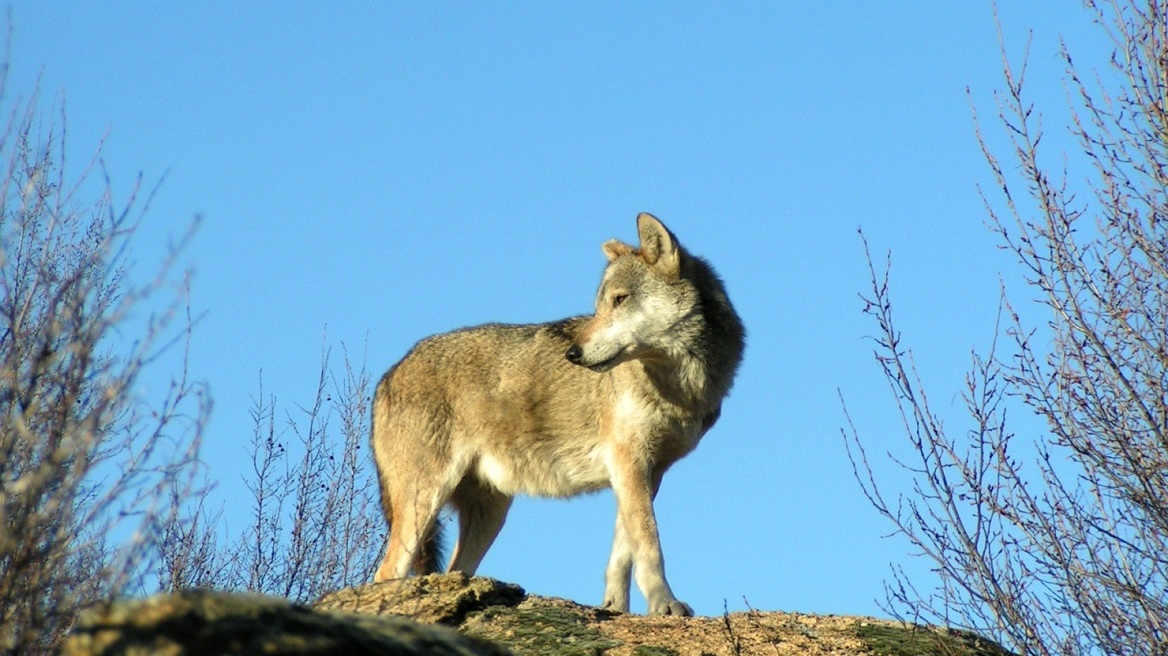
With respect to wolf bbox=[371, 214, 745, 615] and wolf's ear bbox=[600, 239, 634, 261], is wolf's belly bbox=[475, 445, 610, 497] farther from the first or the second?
wolf's ear bbox=[600, 239, 634, 261]

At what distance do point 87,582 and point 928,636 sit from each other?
14.8ft

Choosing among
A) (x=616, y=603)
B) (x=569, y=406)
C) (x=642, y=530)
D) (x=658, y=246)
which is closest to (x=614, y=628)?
(x=642, y=530)

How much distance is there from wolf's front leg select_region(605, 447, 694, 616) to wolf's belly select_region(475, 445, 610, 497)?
21.4 inches

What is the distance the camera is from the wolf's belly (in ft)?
33.9

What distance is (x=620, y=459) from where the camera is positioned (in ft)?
32.1

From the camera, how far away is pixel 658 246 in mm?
10531

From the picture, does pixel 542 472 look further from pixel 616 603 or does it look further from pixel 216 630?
pixel 216 630

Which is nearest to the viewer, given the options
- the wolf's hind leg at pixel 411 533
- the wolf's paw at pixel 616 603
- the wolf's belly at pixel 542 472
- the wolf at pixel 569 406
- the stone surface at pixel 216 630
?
the stone surface at pixel 216 630

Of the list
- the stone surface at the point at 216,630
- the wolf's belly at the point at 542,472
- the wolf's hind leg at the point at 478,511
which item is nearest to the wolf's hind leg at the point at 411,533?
the wolf's hind leg at the point at 478,511

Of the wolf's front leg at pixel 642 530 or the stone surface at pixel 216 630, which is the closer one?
the stone surface at pixel 216 630

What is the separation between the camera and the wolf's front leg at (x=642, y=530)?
8703mm

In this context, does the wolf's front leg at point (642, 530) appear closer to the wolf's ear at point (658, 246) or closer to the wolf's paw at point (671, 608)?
the wolf's paw at point (671, 608)

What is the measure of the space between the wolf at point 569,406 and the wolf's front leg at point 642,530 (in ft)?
0.06

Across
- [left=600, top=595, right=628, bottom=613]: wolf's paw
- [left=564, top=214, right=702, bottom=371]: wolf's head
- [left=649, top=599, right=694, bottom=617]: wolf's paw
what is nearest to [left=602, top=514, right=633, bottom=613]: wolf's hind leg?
[left=600, top=595, right=628, bottom=613]: wolf's paw
